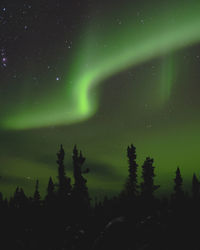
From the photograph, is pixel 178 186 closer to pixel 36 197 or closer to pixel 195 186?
pixel 195 186

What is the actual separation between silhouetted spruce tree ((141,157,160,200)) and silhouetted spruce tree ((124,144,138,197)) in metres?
1.60

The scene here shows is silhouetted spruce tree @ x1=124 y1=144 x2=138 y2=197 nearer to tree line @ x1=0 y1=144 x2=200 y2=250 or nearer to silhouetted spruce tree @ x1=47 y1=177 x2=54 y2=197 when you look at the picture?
tree line @ x1=0 y1=144 x2=200 y2=250

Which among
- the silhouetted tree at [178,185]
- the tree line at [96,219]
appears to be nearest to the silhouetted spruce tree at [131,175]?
the tree line at [96,219]

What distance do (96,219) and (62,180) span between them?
31.0ft

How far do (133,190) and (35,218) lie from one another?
18.9m

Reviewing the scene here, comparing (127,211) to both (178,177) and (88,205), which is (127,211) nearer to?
(88,205)

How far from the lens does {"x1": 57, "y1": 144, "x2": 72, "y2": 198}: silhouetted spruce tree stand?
2232 inches

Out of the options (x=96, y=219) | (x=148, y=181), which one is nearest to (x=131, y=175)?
(x=148, y=181)

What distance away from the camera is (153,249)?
24.1 m

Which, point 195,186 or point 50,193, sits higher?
point 195,186

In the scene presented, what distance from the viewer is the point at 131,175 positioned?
6556 cm

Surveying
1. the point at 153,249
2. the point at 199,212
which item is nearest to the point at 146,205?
the point at 199,212

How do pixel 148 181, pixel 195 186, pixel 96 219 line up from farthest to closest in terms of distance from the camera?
pixel 195 186
pixel 148 181
pixel 96 219

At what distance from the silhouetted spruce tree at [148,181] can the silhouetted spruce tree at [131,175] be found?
160 centimetres
